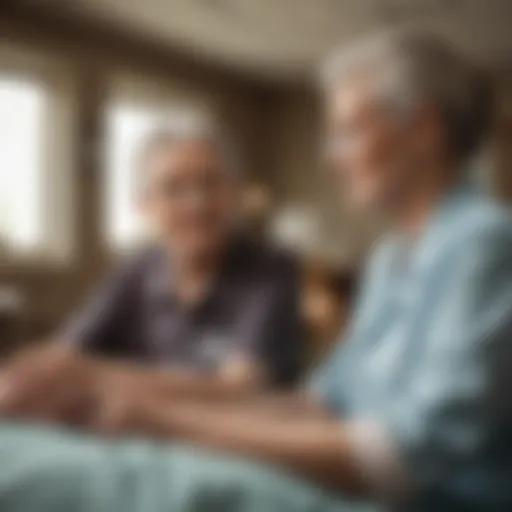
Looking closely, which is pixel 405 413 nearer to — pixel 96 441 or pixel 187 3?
pixel 96 441

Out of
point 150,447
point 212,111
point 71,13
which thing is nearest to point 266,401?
point 150,447

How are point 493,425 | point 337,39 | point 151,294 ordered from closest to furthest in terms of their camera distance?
point 493,425
point 337,39
point 151,294

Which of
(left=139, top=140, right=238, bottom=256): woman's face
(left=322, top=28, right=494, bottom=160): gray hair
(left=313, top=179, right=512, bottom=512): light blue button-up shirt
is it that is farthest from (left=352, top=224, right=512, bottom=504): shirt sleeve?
(left=139, top=140, right=238, bottom=256): woman's face

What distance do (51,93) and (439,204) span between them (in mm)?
355

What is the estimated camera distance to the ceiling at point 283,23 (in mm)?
591

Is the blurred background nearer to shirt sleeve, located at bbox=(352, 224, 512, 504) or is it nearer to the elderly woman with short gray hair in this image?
the elderly woman with short gray hair

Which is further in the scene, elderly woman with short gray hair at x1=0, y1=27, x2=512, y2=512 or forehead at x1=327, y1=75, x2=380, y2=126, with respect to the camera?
forehead at x1=327, y1=75, x2=380, y2=126

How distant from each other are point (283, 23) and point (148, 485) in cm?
36

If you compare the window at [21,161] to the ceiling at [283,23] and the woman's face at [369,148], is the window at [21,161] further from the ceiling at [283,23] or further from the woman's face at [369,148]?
the woman's face at [369,148]

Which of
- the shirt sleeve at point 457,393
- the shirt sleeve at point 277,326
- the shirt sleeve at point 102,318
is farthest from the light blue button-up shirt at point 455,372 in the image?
the shirt sleeve at point 102,318

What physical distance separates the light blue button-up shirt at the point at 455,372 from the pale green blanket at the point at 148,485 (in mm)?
57

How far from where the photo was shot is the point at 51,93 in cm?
71

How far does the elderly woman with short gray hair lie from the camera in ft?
1.64

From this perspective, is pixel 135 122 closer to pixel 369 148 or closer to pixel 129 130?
pixel 129 130
